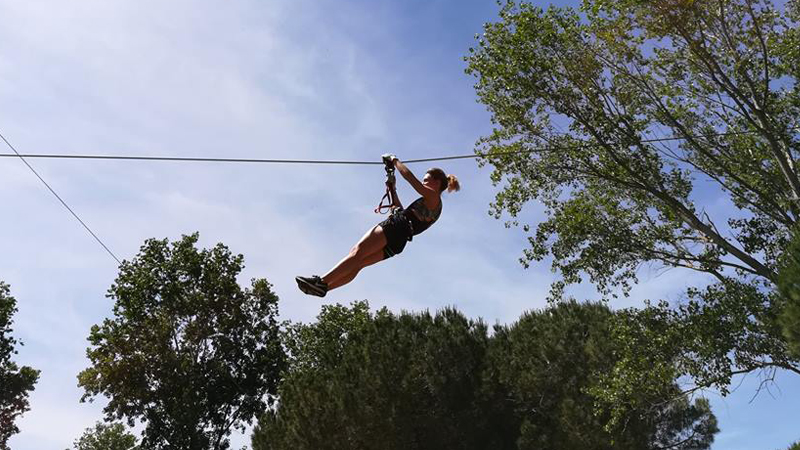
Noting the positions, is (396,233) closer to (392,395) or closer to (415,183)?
(415,183)

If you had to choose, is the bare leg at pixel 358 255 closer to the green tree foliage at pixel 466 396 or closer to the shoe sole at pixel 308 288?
the shoe sole at pixel 308 288

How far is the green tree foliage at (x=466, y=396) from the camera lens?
21469 millimetres

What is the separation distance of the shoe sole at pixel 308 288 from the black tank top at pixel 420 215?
1277 mm

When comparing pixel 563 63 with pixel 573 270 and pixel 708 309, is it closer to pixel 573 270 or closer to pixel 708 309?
pixel 573 270

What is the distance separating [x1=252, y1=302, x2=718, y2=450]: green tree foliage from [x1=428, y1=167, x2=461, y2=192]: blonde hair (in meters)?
15.2

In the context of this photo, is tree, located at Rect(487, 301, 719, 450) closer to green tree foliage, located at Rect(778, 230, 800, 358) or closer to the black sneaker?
green tree foliage, located at Rect(778, 230, 800, 358)

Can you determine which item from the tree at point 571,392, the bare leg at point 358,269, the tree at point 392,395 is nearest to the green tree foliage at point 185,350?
the tree at point 392,395

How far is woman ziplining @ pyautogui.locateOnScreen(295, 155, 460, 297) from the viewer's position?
6.64m

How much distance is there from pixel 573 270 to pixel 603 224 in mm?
1275

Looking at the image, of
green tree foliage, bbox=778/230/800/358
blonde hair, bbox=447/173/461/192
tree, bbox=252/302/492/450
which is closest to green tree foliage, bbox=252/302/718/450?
tree, bbox=252/302/492/450

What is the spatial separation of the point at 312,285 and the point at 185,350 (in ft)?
73.4

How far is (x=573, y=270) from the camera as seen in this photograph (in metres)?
15.5

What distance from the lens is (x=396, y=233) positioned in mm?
7004

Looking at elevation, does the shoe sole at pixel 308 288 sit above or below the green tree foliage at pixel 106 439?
below
